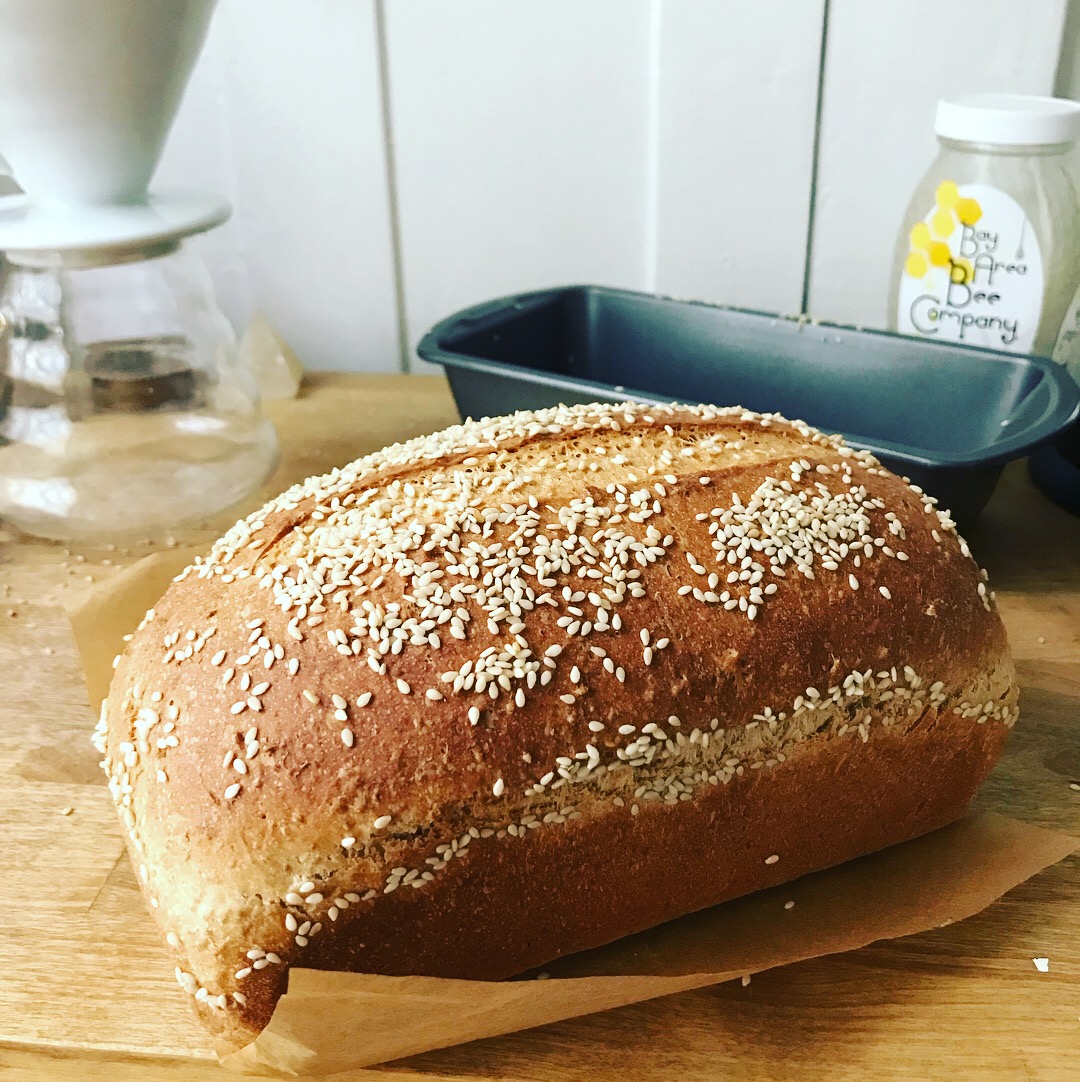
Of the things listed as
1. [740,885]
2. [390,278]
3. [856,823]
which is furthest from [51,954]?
[390,278]

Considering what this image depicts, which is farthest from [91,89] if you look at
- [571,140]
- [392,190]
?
[571,140]

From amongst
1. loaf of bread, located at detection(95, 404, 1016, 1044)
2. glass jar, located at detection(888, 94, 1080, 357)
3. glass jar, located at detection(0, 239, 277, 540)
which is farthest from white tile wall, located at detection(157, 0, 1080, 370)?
loaf of bread, located at detection(95, 404, 1016, 1044)

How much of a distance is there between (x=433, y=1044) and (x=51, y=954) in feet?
1.11

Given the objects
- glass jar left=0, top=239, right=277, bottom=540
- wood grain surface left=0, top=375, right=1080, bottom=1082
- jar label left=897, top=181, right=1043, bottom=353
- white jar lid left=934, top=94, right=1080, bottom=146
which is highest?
white jar lid left=934, top=94, right=1080, bottom=146

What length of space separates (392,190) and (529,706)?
134cm

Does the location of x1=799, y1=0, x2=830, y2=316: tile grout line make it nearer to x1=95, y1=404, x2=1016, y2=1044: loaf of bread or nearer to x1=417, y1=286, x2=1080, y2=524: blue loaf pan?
x1=417, y1=286, x2=1080, y2=524: blue loaf pan

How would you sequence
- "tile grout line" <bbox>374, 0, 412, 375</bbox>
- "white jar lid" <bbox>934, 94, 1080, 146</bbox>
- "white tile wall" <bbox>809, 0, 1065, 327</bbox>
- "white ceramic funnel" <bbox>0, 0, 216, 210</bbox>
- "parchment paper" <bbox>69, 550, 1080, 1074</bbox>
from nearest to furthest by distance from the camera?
"parchment paper" <bbox>69, 550, 1080, 1074</bbox>, "white ceramic funnel" <bbox>0, 0, 216, 210</bbox>, "white jar lid" <bbox>934, 94, 1080, 146</bbox>, "white tile wall" <bbox>809, 0, 1065, 327</bbox>, "tile grout line" <bbox>374, 0, 412, 375</bbox>

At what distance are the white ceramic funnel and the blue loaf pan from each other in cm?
45

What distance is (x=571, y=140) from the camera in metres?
1.78

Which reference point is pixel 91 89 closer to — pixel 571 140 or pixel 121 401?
pixel 121 401

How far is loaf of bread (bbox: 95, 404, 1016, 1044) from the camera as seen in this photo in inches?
29.2

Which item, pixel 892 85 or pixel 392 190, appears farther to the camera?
pixel 392 190

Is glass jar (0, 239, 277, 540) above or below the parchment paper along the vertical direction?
above

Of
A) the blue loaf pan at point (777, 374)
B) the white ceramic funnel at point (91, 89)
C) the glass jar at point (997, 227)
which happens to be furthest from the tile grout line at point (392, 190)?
the glass jar at point (997, 227)
